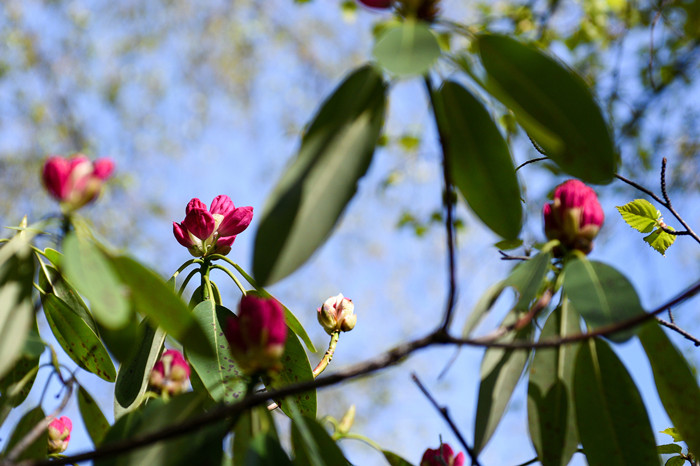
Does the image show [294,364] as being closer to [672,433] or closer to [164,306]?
[164,306]

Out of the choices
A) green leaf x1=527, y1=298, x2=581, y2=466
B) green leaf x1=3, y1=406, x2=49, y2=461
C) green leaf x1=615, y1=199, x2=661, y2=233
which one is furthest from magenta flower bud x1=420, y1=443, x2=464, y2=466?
green leaf x1=615, y1=199, x2=661, y2=233

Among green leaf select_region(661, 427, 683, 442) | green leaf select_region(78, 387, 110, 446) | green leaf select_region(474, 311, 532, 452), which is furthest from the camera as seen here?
green leaf select_region(661, 427, 683, 442)

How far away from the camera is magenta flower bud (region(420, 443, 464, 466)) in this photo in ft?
1.99

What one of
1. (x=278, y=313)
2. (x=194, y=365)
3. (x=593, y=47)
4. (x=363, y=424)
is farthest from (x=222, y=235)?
(x=363, y=424)

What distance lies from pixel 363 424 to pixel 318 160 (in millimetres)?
5993

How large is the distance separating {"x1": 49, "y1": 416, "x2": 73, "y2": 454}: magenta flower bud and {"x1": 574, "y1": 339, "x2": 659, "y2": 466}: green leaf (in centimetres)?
48

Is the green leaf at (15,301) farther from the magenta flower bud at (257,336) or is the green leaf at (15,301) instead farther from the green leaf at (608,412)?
the green leaf at (608,412)

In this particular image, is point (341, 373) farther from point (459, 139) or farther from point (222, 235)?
point (222, 235)

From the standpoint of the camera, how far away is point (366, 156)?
0.41 meters

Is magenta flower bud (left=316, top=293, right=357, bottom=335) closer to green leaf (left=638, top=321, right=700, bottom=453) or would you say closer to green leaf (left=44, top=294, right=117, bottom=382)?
green leaf (left=44, top=294, right=117, bottom=382)

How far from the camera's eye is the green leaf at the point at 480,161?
1.40 ft

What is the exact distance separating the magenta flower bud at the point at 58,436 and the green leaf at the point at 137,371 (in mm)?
70

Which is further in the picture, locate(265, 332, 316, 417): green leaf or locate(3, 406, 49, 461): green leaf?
locate(265, 332, 316, 417): green leaf

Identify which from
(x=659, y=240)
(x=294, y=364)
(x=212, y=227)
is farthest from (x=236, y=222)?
(x=659, y=240)
